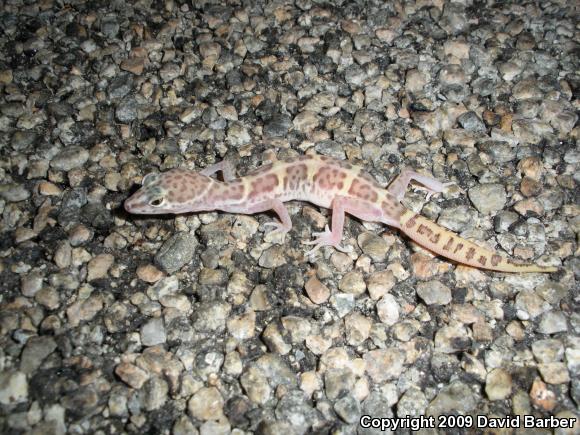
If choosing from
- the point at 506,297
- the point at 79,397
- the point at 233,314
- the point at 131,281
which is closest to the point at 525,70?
the point at 506,297

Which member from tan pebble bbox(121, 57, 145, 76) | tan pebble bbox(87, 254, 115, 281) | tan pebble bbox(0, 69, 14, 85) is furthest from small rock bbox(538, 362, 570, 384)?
tan pebble bbox(0, 69, 14, 85)

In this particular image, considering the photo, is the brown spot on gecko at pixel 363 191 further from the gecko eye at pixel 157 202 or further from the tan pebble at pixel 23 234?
the tan pebble at pixel 23 234

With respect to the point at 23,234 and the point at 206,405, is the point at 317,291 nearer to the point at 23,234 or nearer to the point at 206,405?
the point at 206,405

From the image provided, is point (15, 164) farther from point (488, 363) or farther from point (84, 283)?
point (488, 363)

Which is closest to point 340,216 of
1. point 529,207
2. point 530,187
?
point 529,207

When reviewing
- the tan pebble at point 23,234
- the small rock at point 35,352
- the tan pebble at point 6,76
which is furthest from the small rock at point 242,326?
the tan pebble at point 6,76

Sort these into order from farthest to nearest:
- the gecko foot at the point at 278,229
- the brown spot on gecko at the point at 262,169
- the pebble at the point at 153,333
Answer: the brown spot on gecko at the point at 262,169 < the gecko foot at the point at 278,229 < the pebble at the point at 153,333

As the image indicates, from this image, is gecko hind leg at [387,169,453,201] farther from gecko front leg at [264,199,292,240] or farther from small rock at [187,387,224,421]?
small rock at [187,387,224,421]
